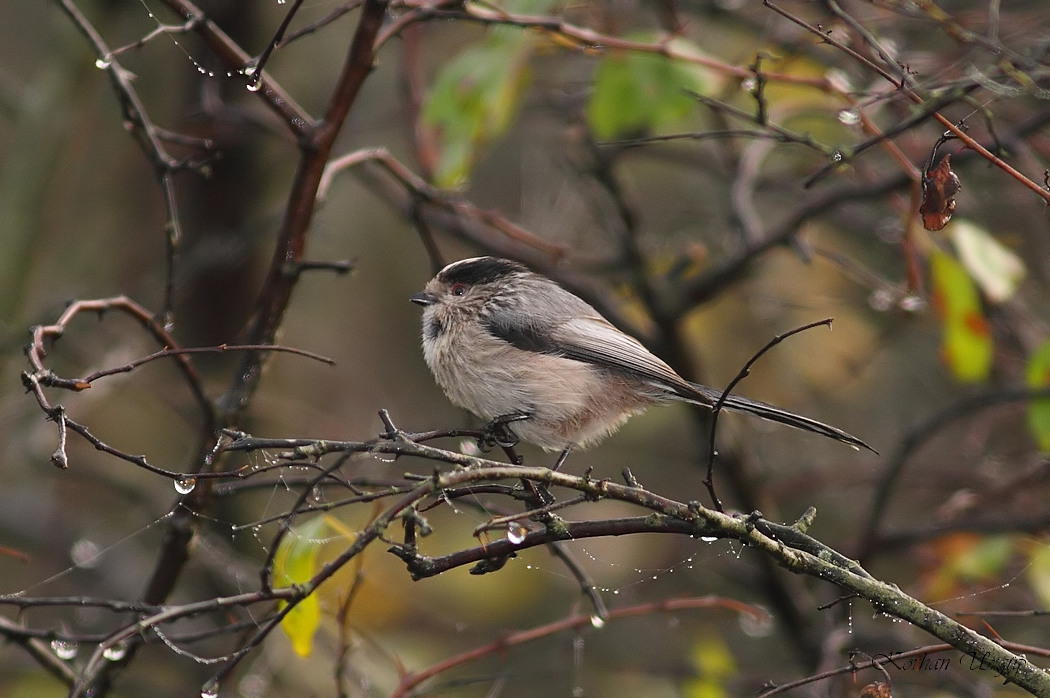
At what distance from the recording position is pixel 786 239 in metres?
3.90

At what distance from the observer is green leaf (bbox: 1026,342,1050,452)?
2.93 m

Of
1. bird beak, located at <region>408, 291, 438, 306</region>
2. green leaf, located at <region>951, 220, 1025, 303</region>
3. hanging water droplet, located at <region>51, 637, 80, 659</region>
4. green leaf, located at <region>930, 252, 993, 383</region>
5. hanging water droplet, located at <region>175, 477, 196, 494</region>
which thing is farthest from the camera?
bird beak, located at <region>408, 291, 438, 306</region>

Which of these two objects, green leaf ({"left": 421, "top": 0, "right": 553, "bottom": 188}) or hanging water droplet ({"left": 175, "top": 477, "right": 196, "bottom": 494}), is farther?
green leaf ({"left": 421, "top": 0, "right": 553, "bottom": 188})

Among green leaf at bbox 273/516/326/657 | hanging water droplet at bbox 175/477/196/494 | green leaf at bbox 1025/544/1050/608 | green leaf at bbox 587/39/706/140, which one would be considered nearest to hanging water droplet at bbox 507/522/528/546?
green leaf at bbox 273/516/326/657

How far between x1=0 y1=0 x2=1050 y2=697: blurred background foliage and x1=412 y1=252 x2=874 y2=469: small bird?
28 cm

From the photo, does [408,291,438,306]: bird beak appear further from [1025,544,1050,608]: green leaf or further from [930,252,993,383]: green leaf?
[1025,544,1050,608]: green leaf

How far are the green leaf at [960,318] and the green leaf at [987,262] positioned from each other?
0.06 m

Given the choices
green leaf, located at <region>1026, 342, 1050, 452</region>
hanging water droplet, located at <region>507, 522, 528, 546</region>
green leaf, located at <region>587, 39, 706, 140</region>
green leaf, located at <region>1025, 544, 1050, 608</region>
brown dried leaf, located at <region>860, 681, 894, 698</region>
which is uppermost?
green leaf, located at <region>587, 39, 706, 140</region>

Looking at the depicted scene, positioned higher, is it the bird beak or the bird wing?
the bird beak

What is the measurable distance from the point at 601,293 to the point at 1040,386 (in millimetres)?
2064

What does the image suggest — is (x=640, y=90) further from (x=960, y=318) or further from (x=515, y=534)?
(x=515, y=534)

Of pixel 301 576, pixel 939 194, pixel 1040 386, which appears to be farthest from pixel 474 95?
pixel 1040 386

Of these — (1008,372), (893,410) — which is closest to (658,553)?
(893,410)

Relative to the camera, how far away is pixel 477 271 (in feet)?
13.4
